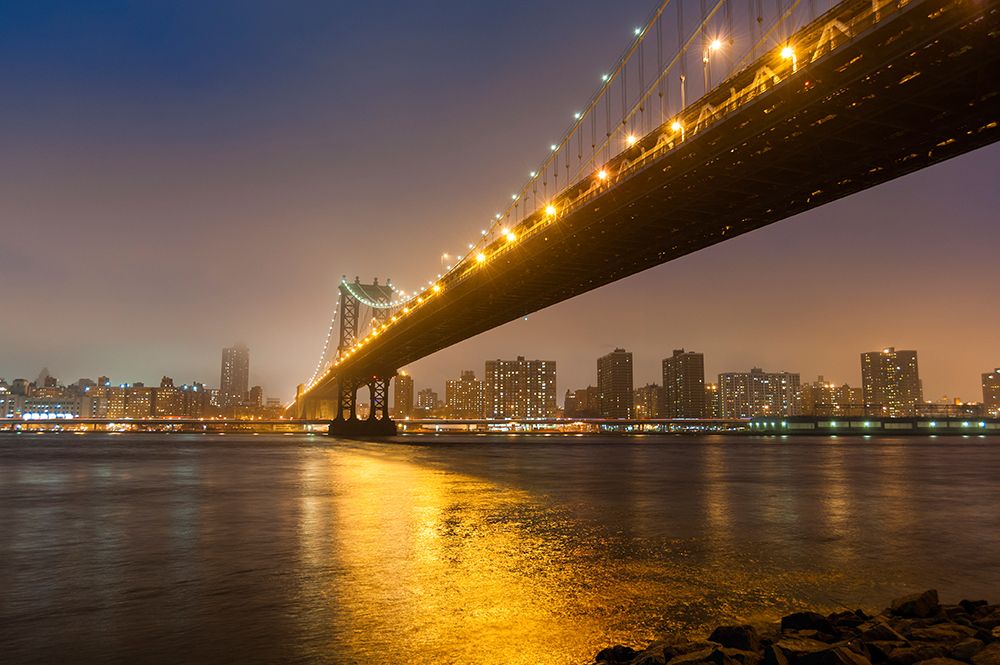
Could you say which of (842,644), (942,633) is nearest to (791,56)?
(942,633)

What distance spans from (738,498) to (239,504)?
44.6 ft

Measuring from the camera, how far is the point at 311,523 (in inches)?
534

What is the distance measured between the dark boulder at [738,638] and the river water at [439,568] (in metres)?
0.78

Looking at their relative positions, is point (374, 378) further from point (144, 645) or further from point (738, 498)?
point (144, 645)

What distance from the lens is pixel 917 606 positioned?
6609mm

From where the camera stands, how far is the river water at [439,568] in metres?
6.13

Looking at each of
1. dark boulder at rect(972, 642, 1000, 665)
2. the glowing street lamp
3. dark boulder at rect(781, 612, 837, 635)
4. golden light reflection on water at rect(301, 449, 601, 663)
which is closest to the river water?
golden light reflection on water at rect(301, 449, 601, 663)

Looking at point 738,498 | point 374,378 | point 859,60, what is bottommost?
point 738,498

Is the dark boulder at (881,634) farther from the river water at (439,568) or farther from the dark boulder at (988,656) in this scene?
the river water at (439,568)

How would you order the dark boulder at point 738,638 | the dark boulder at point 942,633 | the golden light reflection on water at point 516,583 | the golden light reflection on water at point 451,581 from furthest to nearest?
the golden light reflection on water at point 516,583 < the golden light reflection on water at point 451,581 < the dark boulder at point 942,633 < the dark boulder at point 738,638

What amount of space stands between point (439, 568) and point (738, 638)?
15.2 feet

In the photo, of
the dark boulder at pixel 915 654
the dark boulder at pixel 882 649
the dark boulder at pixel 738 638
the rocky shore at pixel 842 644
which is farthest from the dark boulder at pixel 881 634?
the dark boulder at pixel 738 638

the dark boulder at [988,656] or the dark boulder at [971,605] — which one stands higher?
the dark boulder at [988,656]

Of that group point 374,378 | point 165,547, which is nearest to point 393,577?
point 165,547
